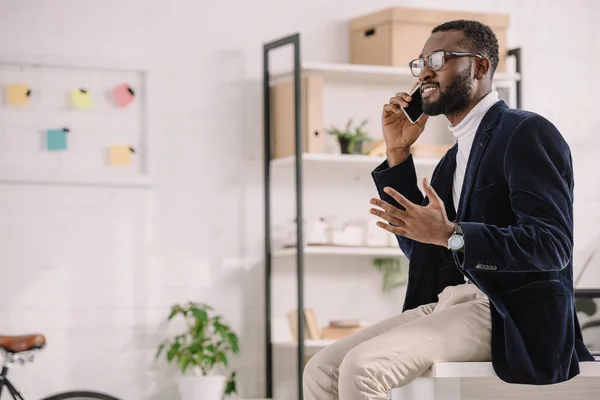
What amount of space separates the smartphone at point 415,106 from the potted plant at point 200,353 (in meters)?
2.04

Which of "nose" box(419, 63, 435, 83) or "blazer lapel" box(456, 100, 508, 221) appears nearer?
"blazer lapel" box(456, 100, 508, 221)

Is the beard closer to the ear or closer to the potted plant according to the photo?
the ear

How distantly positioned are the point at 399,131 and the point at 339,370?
0.63 meters

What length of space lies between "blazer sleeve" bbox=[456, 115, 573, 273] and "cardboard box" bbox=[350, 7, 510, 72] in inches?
96.5

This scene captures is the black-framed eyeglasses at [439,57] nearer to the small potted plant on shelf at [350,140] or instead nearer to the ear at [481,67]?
the ear at [481,67]

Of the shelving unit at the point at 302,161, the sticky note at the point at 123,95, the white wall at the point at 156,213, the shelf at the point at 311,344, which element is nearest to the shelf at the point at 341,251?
the shelving unit at the point at 302,161

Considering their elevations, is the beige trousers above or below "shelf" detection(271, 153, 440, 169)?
below

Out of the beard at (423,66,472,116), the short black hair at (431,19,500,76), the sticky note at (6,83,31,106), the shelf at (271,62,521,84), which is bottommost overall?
the beard at (423,66,472,116)

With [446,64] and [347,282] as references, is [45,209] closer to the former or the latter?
[347,282]

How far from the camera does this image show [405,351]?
215 cm

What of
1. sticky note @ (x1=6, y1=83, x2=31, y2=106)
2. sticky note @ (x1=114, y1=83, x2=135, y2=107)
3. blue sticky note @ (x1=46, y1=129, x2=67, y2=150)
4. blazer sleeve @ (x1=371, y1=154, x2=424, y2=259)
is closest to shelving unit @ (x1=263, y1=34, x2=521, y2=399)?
sticky note @ (x1=114, y1=83, x2=135, y2=107)

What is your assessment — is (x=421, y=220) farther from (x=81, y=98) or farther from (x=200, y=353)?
(x=81, y=98)

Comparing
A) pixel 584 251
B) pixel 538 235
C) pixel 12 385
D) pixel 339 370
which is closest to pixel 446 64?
pixel 538 235

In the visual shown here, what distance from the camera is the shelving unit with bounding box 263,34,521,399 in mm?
4367
